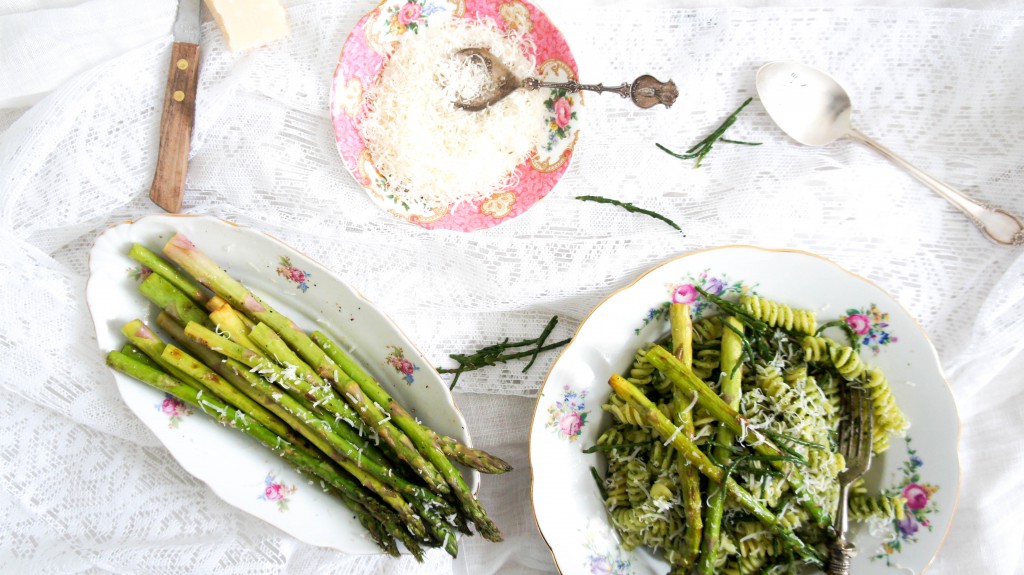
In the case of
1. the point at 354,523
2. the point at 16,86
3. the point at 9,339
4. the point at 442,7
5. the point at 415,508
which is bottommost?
the point at 354,523

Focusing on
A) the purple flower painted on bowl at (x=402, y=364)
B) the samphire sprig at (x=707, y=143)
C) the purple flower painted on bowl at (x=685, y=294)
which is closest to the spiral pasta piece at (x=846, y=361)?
the purple flower painted on bowl at (x=685, y=294)

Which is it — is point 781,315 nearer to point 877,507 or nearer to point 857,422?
point 857,422

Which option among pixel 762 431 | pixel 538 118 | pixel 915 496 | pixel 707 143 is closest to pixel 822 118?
pixel 707 143

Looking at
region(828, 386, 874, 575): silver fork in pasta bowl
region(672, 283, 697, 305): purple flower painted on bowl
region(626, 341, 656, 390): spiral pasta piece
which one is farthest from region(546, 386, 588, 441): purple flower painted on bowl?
region(828, 386, 874, 575): silver fork in pasta bowl

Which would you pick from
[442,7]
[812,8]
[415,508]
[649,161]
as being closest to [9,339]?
[415,508]

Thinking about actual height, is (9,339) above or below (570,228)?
below

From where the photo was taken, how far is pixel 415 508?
1732 millimetres

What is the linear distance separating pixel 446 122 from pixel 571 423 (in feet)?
2.89

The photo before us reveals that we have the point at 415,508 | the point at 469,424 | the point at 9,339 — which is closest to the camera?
the point at 415,508

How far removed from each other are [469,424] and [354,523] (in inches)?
16.0

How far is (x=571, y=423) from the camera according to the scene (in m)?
1.77

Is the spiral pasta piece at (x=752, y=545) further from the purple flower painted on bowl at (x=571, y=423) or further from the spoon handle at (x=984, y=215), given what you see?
the spoon handle at (x=984, y=215)

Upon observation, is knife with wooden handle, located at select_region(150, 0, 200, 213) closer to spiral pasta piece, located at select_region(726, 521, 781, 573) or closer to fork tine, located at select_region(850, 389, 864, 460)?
spiral pasta piece, located at select_region(726, 521, 781, 573)

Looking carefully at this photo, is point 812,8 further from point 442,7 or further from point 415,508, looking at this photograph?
point 415,508
